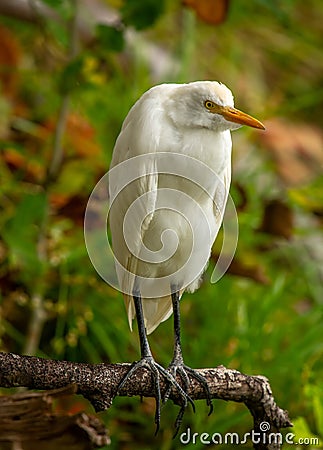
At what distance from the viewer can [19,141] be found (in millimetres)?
1813

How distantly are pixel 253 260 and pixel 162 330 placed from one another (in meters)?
0.31

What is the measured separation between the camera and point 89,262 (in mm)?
1545

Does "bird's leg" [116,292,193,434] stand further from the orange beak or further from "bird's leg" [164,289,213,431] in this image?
the orange beak

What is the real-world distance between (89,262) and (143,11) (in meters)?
0.61

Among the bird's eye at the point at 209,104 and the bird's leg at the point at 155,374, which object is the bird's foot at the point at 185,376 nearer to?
the bird's leg at the point at 155,374

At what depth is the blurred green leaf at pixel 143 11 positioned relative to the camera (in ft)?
3.79

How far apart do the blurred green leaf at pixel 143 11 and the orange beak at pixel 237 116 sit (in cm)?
48

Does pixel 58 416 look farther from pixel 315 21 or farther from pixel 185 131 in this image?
pixel 315 21

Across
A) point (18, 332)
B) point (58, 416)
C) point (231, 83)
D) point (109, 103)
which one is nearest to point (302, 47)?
point (231, 83)

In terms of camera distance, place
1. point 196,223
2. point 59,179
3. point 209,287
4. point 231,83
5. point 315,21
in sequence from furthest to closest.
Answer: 1. point 315,21
2. point 231,83
3. point 209,287
4. point 59,179
5. point 196,223

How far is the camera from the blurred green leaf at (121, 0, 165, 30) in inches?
45.4

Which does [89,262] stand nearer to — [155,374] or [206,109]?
[155,374]

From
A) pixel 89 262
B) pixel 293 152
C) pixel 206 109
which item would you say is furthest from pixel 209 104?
pixel 293 152

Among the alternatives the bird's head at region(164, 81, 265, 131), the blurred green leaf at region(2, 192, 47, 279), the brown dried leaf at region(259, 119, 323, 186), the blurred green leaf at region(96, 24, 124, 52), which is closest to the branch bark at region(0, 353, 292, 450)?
the bird's head at region(164, 81, 265, 131)
